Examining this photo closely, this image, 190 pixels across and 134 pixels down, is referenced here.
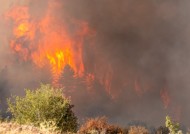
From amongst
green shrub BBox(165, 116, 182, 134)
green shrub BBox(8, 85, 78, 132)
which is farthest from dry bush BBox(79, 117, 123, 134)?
green shrub BBox(165, 116, 182, 134)

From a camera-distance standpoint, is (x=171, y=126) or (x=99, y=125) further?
(x=99, y=125)

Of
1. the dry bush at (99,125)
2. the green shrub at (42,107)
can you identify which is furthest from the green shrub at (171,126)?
the dry bush at (99,125)

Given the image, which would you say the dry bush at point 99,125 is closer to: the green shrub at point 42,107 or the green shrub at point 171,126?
the green shrub at point 42,107

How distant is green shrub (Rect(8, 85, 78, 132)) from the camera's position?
57.9 m

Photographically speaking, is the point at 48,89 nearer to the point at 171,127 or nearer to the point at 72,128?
the point at 72,128

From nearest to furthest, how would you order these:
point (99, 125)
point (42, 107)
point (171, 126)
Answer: point (171, 126), point (42, 107), point (99, 125)

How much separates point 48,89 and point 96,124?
1547 inches

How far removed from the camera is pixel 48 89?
60156 millimetres

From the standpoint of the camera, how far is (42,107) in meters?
58.1

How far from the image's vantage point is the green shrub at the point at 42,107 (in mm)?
57875

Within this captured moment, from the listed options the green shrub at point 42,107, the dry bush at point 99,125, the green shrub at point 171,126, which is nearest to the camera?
the green shrub at point 171,126

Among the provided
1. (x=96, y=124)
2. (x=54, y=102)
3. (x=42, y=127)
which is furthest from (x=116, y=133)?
(x=42, y=127)

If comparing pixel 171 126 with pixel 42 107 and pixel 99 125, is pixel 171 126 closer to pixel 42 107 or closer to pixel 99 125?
pixel 42 107

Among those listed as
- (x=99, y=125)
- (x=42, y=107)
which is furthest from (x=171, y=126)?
(x=99, y=125)
